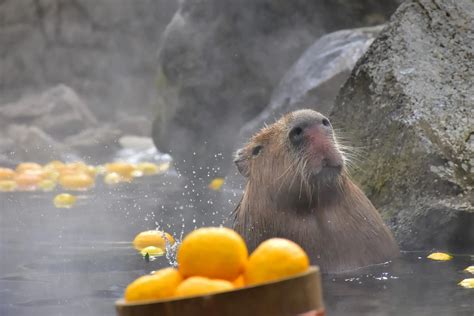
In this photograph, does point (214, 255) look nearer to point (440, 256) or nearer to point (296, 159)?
point (296, 159)

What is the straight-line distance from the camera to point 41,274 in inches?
188

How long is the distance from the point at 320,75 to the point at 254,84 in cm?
182

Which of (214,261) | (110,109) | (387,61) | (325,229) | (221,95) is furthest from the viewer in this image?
(110,109)

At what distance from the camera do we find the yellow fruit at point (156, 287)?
7.68ft

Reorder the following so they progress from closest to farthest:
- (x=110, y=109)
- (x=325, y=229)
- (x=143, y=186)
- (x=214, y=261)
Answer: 1. (x=214, y=261)
2. (x=325, y=229)
3. (x=143, y=186)
4. (x=110, y=109)

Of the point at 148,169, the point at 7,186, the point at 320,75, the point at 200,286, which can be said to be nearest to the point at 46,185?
the point at 7,186

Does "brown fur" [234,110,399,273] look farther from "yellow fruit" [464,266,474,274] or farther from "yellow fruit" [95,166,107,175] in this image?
"yellow fruit" [95,166,107,175]

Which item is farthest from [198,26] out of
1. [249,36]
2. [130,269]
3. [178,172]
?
[130,269]

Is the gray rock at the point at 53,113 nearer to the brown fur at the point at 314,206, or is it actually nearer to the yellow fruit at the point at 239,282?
the brown fur at the point at 314,206

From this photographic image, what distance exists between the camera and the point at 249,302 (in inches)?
86.4

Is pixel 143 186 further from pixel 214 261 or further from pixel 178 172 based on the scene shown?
pixel 214 261

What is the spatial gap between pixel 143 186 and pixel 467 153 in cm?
469

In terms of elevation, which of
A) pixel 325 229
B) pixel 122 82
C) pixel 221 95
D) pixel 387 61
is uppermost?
pixel 122 82

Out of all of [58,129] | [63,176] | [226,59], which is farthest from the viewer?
[58,129]
